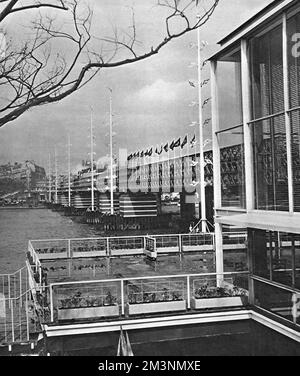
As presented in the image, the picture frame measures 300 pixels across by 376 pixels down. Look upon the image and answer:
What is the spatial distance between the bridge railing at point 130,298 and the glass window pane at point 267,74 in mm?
2096

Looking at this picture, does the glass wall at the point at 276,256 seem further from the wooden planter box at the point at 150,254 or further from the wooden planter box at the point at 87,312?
the wooden planter box at the point at 150,254

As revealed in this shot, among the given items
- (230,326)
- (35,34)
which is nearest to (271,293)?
(230,326)

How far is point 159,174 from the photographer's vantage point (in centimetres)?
668

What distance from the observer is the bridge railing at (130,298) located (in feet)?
16.9

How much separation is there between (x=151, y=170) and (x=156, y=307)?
2.06 m

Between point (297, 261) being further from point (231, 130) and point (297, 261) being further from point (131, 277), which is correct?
point (131, 277)

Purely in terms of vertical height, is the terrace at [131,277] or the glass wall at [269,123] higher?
the glass wall at [269,123]

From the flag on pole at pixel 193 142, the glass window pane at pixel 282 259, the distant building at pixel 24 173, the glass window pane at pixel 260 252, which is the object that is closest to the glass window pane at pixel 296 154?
the glass window pane at pixel 282 259

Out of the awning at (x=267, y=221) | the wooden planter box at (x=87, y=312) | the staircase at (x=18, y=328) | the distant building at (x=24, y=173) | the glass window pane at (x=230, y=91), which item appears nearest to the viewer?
the awning at (x=267, y=221)

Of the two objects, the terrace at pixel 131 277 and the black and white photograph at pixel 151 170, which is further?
the terrace at pixel 131 277

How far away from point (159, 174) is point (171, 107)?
95 cm

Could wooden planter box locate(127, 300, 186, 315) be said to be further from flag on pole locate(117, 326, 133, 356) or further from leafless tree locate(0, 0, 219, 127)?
leafless tree locate(0, 0, 219, 127)

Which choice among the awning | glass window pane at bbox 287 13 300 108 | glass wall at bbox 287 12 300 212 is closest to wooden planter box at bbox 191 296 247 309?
the awning
